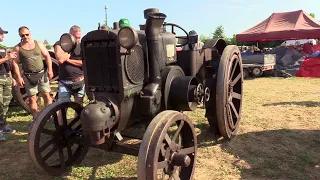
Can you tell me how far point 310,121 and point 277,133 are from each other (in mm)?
1075

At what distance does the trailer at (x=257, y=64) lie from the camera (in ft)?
38.5

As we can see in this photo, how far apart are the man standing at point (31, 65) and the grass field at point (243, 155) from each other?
82 centimetres

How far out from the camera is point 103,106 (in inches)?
98.2

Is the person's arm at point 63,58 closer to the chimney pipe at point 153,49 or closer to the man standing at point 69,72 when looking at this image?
the man standing at point 69,72

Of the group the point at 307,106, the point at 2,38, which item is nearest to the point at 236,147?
the point at 307,106

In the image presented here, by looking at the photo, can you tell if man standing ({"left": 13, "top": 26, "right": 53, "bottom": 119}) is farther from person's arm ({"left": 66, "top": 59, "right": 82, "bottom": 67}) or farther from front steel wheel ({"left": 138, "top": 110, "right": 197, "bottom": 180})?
front steel wheel ({"left": 138, "top": 110, "right": 197, "bottom": 180})

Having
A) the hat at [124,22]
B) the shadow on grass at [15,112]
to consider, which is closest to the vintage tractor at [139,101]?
the hat at [124,22]

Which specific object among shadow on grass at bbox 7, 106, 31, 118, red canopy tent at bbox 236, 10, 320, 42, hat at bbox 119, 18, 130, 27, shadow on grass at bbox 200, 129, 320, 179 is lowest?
shadow on grass at bbox 200, 129, 320, 179

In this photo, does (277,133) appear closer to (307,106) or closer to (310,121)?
(310,121)

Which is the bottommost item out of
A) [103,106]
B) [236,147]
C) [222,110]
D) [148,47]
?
[236,147]

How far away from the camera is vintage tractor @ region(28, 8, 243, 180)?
2365 millimetres

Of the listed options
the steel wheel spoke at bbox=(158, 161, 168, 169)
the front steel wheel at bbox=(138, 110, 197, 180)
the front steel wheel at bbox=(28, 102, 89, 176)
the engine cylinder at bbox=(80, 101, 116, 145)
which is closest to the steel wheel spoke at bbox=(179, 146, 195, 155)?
the front steel wheel at bbox=(138, 110, 197, 180)

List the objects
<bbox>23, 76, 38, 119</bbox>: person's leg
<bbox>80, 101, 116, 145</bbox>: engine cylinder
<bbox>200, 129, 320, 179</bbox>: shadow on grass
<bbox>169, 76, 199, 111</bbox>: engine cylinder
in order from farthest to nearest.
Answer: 1. <bbox>23, 76, 38, 119</bbox>: person's leg
2. <bbox>200, 129, 320, 179</bbox>: shadow on grass
3. <bbox>169, 76, 199, 111</bbox>: engine cylinder
4. <bbox>80, 101, 116, 145</bbox>: engine cylinder

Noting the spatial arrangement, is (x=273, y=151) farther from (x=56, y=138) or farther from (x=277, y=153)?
(x=56, y=138)
